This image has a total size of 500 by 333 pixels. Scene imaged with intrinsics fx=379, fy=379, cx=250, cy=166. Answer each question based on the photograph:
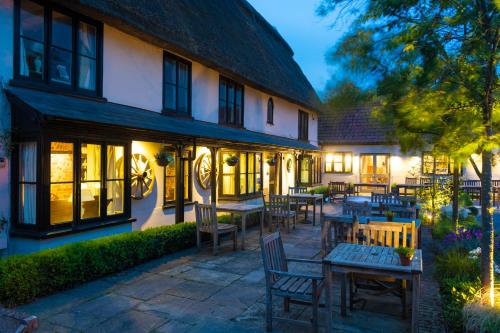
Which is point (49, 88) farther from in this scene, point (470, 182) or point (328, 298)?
point (470, 182)

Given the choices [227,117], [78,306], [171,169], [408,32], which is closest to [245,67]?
[227,117]

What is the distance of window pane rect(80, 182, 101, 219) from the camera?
6797 mm

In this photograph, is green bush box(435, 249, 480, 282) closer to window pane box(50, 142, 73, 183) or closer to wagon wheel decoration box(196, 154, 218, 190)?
window pane box(50, 142, 73, 183)

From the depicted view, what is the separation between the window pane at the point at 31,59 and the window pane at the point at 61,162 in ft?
4.13

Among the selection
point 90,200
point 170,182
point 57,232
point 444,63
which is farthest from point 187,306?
point 170,182

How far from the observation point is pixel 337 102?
5.84 m

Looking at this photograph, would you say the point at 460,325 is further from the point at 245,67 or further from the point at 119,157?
the point at 245,67

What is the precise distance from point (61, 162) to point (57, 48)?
2.08 m

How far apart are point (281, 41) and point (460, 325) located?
854 inches

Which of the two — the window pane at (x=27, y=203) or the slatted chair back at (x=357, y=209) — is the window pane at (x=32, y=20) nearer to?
the window pane at (x=27, y=203)

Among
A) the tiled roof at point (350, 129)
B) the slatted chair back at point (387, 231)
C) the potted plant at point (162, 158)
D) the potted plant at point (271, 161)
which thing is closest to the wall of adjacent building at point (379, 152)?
the tiled roof at point (350, 129)

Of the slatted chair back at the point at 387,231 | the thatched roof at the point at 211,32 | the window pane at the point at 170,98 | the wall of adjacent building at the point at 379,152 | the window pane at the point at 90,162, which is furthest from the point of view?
the wall of adjacent building at the point at 379,152

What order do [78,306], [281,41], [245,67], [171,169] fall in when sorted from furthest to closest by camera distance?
[281,41] < [245,67] < [171,169] < [78,306]

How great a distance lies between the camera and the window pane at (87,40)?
23.5ft
